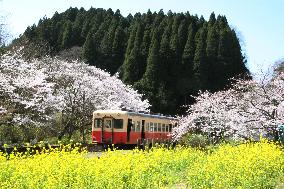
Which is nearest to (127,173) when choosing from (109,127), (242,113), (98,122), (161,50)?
(242,113)

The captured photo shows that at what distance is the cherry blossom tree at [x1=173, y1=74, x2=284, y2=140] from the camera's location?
65.1ft

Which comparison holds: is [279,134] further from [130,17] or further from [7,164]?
[130,17]

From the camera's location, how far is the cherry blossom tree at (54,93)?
23.1 m

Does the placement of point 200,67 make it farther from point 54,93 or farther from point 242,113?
point 242,113

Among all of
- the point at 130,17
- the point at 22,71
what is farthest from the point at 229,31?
the point at 22,71

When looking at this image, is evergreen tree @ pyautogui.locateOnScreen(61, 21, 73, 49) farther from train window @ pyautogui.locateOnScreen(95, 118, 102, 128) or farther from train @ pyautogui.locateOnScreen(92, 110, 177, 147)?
train @ pyautogui.locateOnScreen(92, 110, 177, 147)

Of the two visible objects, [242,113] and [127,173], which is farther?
[242,113]

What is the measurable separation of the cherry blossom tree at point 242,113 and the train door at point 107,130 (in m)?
3.34

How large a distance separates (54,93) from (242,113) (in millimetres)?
12990

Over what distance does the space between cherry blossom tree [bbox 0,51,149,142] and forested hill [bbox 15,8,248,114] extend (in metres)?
10.2

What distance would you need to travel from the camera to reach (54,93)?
29.0 metres

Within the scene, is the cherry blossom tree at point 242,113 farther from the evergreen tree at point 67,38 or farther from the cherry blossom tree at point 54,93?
the evergreen tree at point 67,38

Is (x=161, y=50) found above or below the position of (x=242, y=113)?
above

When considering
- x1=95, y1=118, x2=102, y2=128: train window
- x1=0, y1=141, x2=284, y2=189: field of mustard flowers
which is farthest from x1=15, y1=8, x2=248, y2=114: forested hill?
x1=0, y1=141, x2=284, y2=189: field of mustard flowers
